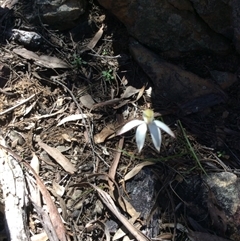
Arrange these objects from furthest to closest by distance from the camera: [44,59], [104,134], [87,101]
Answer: [44,59], [87,101], [104,134]

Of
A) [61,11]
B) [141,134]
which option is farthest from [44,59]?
[141,134]

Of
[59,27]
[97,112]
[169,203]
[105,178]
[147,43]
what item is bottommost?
[169,203]

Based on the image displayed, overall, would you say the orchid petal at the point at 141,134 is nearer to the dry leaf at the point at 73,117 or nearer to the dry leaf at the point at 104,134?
the dry leaf at the point at 104,134

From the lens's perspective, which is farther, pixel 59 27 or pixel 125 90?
pixel 59 27

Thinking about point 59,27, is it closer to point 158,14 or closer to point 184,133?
point 158,14

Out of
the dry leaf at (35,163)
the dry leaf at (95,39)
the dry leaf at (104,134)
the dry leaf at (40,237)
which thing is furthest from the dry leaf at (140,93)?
the dry leaf at (40,237)

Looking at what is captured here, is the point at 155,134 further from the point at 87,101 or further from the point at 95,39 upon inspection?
the point at 95,39

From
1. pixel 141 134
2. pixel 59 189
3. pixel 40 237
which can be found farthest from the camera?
pixel 59 189

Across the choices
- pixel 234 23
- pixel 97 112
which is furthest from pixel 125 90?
pixel 234 23

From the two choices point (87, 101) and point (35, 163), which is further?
point (87, 101)
